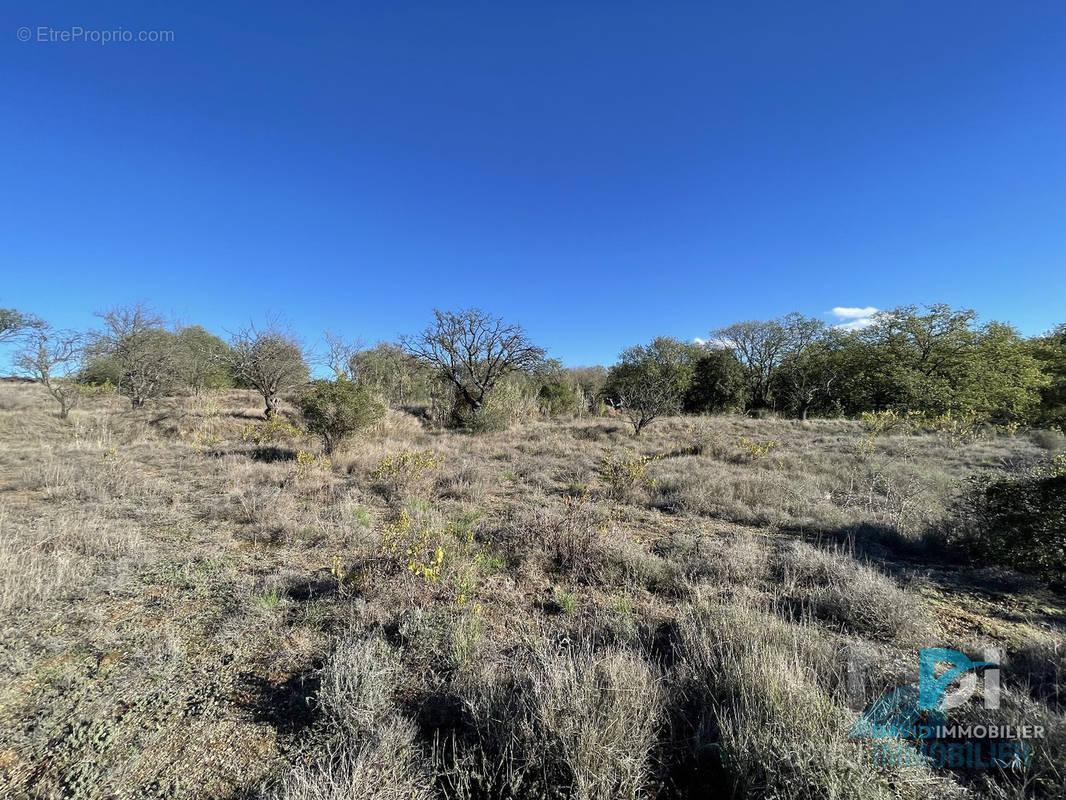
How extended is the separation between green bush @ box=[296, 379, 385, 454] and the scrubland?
2296mm

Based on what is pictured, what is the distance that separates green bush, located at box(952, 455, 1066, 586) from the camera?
356 centimetres

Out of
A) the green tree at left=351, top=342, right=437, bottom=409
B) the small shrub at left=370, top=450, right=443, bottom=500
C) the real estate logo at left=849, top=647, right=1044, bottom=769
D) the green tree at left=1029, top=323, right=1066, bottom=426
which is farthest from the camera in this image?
the green tree at left=351, top=342, right=437, bottom=409

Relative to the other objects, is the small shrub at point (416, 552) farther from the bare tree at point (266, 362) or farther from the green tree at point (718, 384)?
the green tree at point (718, 384)

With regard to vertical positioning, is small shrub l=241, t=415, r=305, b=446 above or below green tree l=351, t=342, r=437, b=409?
below

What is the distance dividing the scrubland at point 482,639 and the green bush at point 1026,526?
222mm

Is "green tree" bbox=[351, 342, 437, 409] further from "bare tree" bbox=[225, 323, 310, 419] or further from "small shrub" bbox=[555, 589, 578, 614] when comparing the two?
"small shrub" bbox=[555, 589, 578, 614]

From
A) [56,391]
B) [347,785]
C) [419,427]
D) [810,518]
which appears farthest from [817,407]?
[56,391]

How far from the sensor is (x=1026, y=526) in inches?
149

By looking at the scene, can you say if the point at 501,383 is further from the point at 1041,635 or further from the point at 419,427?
the point at 1041,635

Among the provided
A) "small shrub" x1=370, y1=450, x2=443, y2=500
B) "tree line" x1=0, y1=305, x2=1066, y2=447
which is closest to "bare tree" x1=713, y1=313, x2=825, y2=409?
"tree line" x1=0, y1=305, x2=1066, y2=447

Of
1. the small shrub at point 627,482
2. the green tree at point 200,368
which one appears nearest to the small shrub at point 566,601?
the small shrub at point 627,482

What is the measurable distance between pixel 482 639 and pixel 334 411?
24.5 feet

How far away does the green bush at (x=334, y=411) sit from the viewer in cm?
863

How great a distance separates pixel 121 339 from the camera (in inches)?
669
